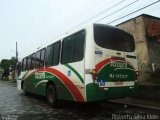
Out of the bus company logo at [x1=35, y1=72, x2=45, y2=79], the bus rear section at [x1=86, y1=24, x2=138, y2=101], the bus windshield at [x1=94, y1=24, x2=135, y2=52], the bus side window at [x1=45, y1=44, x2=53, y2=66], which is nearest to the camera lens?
the bus rear section at [x1=86, y1=24, x2=138, y2=101]

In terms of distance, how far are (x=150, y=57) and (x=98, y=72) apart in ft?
37.1

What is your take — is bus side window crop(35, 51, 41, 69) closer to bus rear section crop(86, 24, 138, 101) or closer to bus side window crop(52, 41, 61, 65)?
bus side window crop(52, 41, 61, 65)

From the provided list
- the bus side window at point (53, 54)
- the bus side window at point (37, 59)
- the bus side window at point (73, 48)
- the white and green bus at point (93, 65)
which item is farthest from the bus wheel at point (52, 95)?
the bus side window at point (37, 59)

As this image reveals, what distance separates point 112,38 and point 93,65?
60.2 inches

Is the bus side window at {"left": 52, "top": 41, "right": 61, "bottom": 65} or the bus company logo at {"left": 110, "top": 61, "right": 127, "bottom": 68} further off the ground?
the bus side window at {"left": 52, "top": 41, "right": 61, "bottom": 65}

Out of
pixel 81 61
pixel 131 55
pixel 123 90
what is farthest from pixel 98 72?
pixel 131 55

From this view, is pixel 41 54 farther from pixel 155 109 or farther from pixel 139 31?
pixel 139 31

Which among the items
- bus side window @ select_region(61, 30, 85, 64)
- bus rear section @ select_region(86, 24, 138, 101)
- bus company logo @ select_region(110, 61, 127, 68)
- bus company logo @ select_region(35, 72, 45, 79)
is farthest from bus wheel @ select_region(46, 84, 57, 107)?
bus company logo @ select_region(110, 61, 127, 68)

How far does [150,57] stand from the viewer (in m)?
18.7

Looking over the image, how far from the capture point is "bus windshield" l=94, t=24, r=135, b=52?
28.8 feet

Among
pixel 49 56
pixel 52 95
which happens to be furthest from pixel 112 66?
pixel 49 56

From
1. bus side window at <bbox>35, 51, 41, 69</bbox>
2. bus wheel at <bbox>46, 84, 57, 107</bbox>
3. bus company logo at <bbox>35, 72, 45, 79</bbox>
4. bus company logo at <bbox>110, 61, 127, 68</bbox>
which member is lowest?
bus wheel at <bbox>46, 84, 57, 107</bbox>

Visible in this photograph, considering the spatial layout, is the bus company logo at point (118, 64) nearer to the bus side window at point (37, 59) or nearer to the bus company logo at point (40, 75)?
the bus company logo at point (40, 75)

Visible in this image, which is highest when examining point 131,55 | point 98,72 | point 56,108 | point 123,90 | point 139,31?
point 139,31
